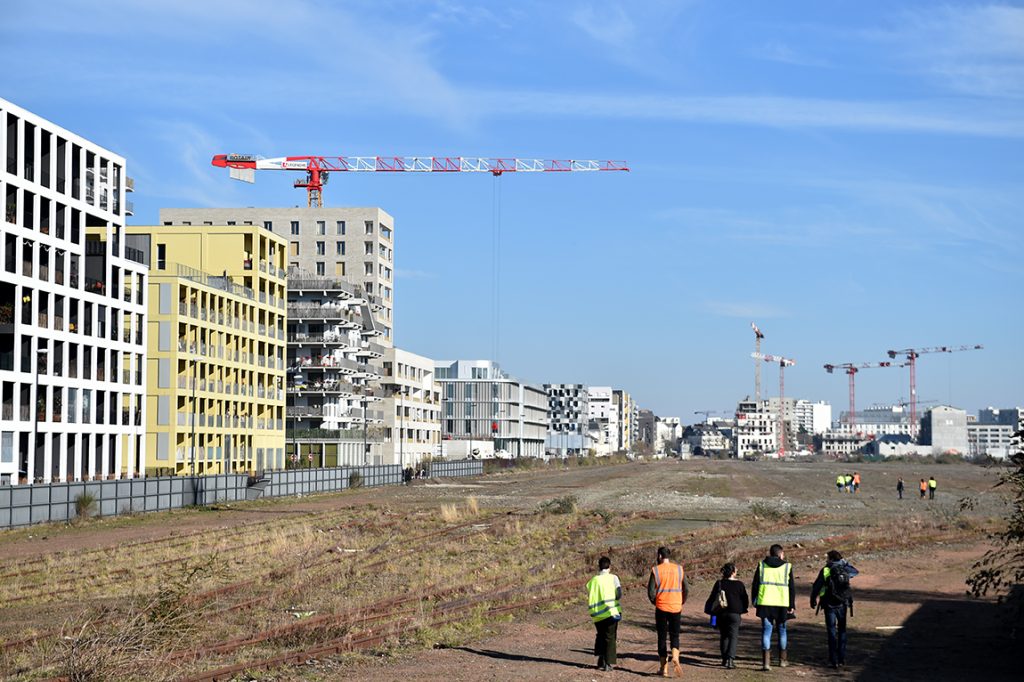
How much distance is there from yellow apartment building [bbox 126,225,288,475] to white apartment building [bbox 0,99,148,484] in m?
5.59

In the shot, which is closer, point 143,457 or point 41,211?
point 41,211

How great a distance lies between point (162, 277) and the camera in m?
84.5

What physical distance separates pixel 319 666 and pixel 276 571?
14.9 meters

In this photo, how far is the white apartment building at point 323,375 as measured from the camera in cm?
11831

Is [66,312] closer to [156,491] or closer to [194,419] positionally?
[156,491]

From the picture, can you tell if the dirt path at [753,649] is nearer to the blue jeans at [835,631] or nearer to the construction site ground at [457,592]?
A: the construction site ground at [457,592]

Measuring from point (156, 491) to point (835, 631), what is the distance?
48724 millimetres

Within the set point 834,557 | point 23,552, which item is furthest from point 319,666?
point 23,552

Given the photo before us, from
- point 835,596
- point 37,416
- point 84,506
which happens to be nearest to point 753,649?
point 835,596

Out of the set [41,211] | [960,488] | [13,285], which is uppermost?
[41,211]

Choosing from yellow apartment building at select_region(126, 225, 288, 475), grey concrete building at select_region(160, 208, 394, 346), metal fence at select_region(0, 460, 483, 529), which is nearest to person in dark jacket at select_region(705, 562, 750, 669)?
metal fence at select_region(0, 460, 483, 529)

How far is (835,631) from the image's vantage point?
69.2 feet

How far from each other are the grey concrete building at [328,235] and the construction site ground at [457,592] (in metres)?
82.2

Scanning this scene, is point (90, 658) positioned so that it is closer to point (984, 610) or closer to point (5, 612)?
point (5, 612)
